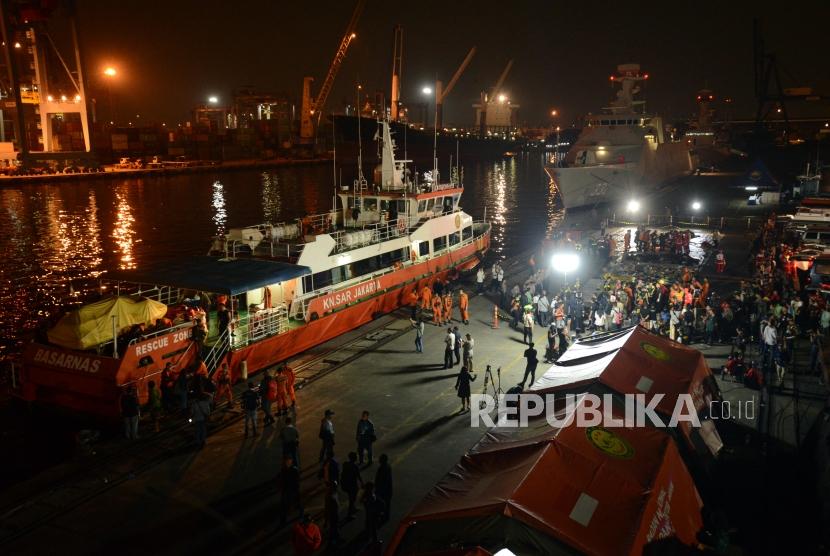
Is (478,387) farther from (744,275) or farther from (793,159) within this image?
(793,159)

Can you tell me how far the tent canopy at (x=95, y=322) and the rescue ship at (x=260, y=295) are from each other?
27mm

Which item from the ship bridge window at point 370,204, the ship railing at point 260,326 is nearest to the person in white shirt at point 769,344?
the ship railing at point 260,326

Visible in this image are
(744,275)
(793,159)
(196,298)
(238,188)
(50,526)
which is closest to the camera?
(50,526)

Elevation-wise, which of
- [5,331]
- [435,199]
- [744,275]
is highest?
[435,199]

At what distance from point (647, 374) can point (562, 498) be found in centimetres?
506

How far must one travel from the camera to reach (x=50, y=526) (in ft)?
36.0

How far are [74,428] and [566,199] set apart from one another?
47117 mm

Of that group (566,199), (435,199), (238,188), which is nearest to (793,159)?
(566,199)

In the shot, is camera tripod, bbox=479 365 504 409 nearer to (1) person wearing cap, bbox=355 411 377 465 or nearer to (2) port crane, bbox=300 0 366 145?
(1) person wearing cap, bbox=355 411 377 465

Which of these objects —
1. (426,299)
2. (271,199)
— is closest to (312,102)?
Result: (271,199)

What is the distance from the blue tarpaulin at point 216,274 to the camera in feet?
57.6

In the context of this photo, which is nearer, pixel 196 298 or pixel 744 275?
pixel 196 298

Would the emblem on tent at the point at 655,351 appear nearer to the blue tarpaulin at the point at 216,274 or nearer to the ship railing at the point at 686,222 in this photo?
the blue tarpaulin at the point at 216,274

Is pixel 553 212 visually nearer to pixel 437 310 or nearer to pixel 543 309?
pixel 543 309
